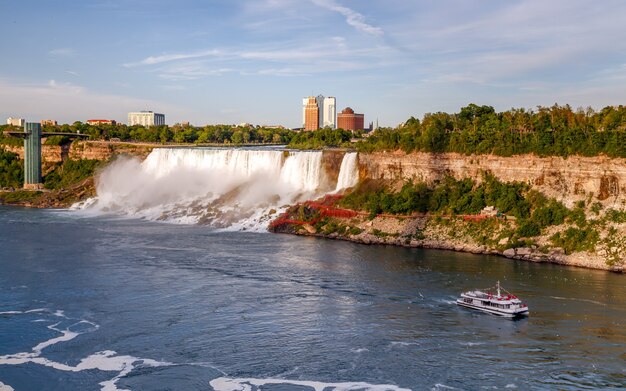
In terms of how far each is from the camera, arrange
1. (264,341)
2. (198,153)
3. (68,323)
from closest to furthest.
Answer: (264,341)
(68,323)
(198,153)

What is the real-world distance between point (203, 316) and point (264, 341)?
186 inches

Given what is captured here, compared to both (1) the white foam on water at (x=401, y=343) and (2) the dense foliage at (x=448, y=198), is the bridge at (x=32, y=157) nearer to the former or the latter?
(2) the dense foliage at (x=448, y=198)

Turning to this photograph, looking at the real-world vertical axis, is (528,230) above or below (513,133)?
below

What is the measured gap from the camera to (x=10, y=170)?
307 ft

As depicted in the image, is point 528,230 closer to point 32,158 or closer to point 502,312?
point 502,312

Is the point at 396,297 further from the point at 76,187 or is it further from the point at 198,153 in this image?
the point at 76,187

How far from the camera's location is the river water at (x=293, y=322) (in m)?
25.2

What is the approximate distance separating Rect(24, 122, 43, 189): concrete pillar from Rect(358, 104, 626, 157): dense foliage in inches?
1855

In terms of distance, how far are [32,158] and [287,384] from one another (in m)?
75.2

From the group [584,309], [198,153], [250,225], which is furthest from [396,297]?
[198,153]

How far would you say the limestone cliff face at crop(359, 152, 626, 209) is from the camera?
4812cm

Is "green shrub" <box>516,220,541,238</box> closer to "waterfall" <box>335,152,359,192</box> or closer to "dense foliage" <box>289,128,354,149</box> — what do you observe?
"waterfall" <box>335,152,359,192</box>

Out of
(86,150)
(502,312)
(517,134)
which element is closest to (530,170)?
(517,134)

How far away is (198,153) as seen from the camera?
80688 mm
